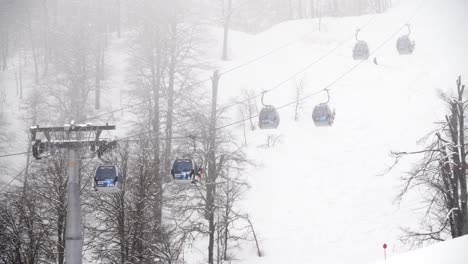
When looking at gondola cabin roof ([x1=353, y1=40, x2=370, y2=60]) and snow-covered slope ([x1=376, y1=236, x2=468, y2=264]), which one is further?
gondola cabin roof ([x1=353, y1=40, x2=370, y2=60])

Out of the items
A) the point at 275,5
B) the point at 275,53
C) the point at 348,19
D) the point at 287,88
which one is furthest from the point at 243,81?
the point at 275,5

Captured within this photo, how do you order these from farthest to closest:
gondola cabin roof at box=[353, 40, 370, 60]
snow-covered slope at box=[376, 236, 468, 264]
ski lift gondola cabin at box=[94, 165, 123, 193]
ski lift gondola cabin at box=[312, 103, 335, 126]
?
gondola cabin roof at box=[353, 40, 370, 60]
ski lift gondola cabin at box=[312, 103, 335, 126]
ski lift gondola cabin at box=[94, 165, 123, 193]
snow-covered slope at box=[376, 236, 468, 264]

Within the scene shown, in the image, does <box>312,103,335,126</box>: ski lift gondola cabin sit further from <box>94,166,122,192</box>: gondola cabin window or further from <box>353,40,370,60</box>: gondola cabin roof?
<box>353,40,370,60</box>: gondola cabin roof

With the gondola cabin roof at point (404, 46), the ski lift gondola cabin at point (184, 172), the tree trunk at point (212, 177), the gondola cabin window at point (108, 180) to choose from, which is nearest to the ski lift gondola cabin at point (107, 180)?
the gondola cabin window at point (108, 180)

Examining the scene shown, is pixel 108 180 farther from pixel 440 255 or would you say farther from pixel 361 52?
pixel 361 52

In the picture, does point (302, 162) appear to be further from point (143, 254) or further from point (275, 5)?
point (275, 5)

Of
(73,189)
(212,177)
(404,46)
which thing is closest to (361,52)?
(404,46)

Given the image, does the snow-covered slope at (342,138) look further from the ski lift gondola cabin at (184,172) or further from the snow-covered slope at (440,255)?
the snow-covered slope at (440,255)

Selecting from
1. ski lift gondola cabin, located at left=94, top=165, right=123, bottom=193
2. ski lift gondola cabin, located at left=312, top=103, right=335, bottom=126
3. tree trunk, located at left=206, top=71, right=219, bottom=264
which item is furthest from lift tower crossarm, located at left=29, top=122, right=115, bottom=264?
ski lift gondola cabin, located at left=312, top=103, right=335, bottom=126
